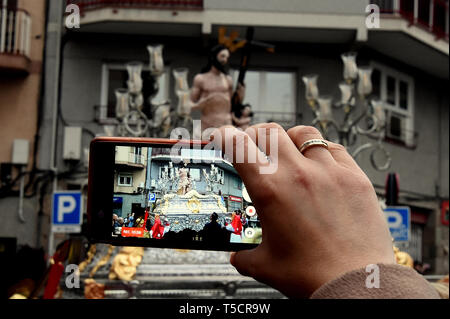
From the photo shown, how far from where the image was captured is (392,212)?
9047 millimetres

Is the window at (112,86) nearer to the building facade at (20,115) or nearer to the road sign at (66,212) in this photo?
the building facade at (20,115)

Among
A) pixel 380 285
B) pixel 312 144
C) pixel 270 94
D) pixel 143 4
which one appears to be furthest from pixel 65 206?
pixel 380 285

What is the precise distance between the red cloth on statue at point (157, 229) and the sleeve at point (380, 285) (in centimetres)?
45

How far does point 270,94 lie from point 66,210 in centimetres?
609

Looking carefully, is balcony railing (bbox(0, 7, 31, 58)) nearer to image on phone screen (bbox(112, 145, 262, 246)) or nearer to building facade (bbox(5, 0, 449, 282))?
building facade (bbox(5, 0, 449, 282))

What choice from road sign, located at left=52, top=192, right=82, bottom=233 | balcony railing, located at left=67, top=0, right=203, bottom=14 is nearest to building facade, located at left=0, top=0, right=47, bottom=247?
balcony railing, located at left=67, top=0, right=203, bottom=14

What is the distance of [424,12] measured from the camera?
49.5 feet

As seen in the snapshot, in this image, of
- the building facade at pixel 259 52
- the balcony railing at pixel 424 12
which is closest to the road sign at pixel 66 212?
the building facade at pixel 259 52

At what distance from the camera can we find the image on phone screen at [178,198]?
4.53 feet

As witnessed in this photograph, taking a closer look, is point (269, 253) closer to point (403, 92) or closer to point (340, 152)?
→ point (340, 152)

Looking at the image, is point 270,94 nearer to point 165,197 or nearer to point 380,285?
point 165,197

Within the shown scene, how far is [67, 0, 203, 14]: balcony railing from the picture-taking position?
43.4 feet

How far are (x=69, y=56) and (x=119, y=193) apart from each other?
12.8 meters
